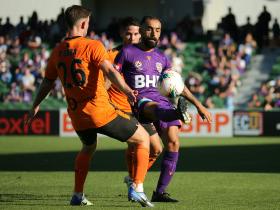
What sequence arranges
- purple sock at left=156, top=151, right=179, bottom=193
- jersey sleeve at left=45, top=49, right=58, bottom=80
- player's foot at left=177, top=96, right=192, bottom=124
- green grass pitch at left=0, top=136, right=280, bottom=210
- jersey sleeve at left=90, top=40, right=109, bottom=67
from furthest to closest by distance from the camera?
purple sock at left=156, top=151, right=179, bottom=193, green grass pitch at left=0, top=136, right=280, bottom=210, jersey sleeve at left=45, top=49, right=58, bottom=80, jersey sleeve at left=90, top=40, right=109, bottom=67, player's foot at left=177, top=96, right=192, bottom=124

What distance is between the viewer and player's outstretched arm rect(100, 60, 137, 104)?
28.8 ft

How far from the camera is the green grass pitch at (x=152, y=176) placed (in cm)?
1013

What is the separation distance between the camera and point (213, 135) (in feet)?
90.9

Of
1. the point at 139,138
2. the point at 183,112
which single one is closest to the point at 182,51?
the point at 139,138

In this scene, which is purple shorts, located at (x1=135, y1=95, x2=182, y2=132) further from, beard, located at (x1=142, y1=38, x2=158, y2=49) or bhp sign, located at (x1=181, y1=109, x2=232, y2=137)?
bhp sign, located at (x1=181, y1=109, x2=232, y2=137)

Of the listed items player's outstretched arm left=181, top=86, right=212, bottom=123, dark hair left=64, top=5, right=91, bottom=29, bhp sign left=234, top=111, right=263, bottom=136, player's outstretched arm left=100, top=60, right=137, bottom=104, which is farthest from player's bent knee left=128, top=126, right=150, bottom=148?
bhp sign left=234, top=111, right=263, bottom=136

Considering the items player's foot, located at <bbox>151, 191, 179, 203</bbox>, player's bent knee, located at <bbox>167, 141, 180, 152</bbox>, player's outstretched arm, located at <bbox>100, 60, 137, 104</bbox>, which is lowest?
player's foot, located at <bbox>151, 191, 179, 203</bbox>

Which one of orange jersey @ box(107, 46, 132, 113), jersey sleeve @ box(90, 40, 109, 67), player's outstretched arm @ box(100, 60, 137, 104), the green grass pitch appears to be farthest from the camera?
orange jersey @ box(107, 46, 132, 113)

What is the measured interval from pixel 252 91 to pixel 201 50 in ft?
10.6

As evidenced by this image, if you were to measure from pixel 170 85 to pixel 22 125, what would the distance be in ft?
62.3

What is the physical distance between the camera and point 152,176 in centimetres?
1427

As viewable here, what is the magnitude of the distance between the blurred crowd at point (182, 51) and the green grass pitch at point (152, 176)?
649cm

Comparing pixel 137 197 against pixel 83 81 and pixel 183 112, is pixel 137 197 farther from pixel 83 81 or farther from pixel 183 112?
pixel 83 81

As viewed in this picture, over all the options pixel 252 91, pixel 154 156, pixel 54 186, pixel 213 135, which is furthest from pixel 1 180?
pixel 252 91
